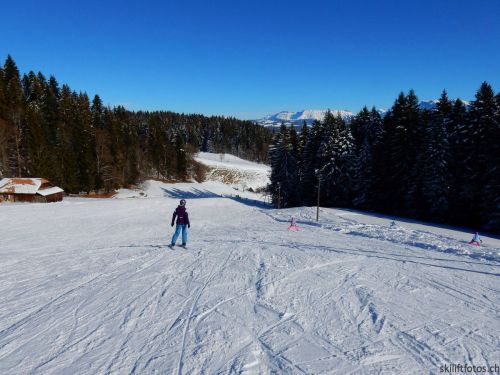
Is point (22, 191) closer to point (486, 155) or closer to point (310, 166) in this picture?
point (310, 166)

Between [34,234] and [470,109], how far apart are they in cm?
3752

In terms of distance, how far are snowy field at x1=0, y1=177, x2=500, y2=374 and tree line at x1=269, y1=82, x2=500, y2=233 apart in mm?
21158

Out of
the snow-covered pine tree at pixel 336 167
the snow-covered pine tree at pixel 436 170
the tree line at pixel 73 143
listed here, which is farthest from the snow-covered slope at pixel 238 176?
the snow-covered pine tree at pixel 436 170

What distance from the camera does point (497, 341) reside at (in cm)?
533

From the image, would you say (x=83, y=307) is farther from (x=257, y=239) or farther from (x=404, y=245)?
(x=404, y=245)

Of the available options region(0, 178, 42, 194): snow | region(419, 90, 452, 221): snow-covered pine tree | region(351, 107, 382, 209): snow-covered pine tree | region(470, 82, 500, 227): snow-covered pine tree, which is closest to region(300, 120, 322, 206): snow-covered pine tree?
region(351, 107, 382, 209): snow-covered pine tree

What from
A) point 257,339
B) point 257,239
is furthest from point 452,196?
point 257,339

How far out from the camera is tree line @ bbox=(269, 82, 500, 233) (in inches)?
1190

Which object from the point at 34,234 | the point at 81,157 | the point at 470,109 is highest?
the point at 470,109

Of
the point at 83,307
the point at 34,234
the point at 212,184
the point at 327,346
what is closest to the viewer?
the point at 327,346

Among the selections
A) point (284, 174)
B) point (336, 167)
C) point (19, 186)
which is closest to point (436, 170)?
point (336, 167)

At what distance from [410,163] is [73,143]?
53.4 metres

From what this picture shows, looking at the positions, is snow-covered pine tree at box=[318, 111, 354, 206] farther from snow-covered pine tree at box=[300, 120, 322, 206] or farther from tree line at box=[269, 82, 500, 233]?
snow-covered pine tree at box=[300, 120, 322, 206]

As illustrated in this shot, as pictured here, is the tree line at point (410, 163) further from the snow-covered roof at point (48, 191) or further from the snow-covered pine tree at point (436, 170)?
the snow-covered roof at point (48, 191)
